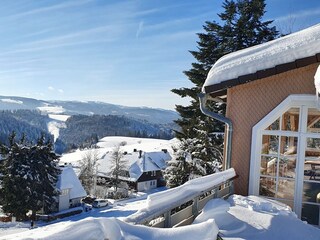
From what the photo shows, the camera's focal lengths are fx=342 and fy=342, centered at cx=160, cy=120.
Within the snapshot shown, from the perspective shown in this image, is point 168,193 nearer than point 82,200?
Yes

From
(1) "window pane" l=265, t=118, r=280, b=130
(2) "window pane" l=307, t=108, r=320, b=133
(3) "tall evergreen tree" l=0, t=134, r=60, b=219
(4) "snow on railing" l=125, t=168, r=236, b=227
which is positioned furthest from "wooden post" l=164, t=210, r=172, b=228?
(3) "tall evergreen tree" l=0, t=134, r=60, b=219

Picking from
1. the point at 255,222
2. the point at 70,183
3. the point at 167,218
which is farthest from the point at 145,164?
the point at 167,218

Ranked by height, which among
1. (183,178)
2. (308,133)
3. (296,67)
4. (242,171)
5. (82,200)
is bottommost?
(82,200)

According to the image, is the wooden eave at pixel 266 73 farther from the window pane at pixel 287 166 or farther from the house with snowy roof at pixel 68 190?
the house with snowy roof at pixel 68 190

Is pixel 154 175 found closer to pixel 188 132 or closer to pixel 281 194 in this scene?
pixel 188 132

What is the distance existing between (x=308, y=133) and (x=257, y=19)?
39.6 feet

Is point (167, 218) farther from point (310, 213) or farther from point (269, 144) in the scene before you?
point (310, 213)

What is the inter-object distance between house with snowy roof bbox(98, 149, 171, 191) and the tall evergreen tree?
63.1ft

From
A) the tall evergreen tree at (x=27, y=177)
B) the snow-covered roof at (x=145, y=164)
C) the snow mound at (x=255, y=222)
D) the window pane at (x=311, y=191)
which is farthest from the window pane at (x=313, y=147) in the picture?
the snow-covered roof at (x=145, y=164)

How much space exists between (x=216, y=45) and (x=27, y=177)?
18.6m

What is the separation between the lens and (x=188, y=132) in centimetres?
1734

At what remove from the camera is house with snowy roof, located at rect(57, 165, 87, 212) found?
33.9m

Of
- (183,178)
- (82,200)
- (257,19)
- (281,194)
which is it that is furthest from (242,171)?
(82,200)

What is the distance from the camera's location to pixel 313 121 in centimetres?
608
